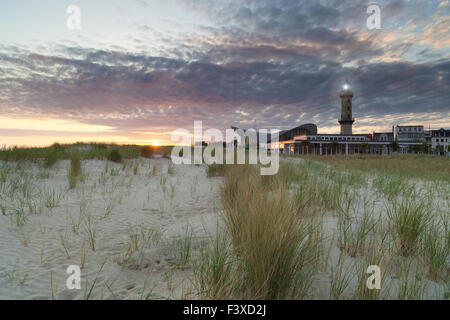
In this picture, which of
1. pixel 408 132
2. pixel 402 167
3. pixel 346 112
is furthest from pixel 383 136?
pixel 402 167

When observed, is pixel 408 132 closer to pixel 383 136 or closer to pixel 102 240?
pixel 383 136

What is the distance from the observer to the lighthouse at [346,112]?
62969mm

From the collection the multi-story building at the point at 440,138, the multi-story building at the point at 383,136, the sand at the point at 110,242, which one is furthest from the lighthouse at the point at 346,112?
the sand at the point at 110,242

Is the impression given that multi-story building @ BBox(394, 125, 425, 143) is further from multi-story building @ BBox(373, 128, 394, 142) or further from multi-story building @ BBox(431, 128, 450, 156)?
multi-story building @ BBox(431, 128, 450, 156)

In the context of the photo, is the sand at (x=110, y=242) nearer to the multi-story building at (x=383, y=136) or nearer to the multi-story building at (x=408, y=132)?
the multi-story building at (x=383, y=136)

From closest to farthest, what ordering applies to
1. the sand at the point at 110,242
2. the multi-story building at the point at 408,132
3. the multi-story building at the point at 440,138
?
the sand at the point at 110,242, the multi-story building at the point at 440,138, the multi-story building at the point at 408,132

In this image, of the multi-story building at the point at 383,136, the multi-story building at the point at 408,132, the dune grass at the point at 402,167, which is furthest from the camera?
the multi-story building at the point at 408,132

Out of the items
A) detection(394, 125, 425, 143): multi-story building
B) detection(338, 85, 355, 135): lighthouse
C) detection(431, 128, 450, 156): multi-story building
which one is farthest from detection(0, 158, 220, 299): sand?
detection(394, 125, 425, 143): multi-story building

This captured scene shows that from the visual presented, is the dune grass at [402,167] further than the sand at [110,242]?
Yes

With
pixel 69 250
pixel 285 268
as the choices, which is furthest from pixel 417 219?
pixel 69 250

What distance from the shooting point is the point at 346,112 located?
63.1 meters

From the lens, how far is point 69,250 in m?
2.54

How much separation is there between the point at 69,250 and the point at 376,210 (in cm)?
460
